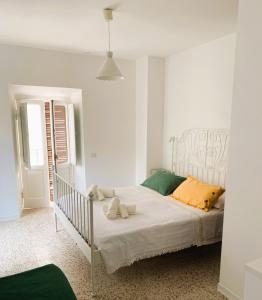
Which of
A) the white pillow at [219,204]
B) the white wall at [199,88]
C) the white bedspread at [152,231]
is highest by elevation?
the white wall at [199,88]

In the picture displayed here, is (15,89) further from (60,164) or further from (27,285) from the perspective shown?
(27,285)

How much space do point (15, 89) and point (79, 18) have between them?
6.66 feet

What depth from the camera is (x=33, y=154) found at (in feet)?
14.9

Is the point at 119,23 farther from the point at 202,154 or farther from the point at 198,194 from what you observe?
the point at 198,194

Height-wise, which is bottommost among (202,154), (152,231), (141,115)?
(152,231)

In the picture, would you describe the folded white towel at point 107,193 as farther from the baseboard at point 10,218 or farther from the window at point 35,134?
the window at point 35,134

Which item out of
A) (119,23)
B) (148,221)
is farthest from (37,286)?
(119,23)

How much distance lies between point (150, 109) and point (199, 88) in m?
0.99

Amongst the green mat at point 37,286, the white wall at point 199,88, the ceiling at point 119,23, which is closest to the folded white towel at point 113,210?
the green mat at point 37,286

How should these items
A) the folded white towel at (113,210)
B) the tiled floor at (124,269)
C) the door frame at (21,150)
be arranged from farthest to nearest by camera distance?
1. the door frame at (21,150)
2. the folded white towel at (113,210)
3. the tiled floor at (124,269)

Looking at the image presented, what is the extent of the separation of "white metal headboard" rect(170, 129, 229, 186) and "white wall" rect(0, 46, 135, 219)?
1.05m

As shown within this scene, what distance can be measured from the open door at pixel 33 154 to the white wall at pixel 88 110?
49 centimetres

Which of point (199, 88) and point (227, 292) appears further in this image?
point (199, 88)

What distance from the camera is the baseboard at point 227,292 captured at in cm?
218
